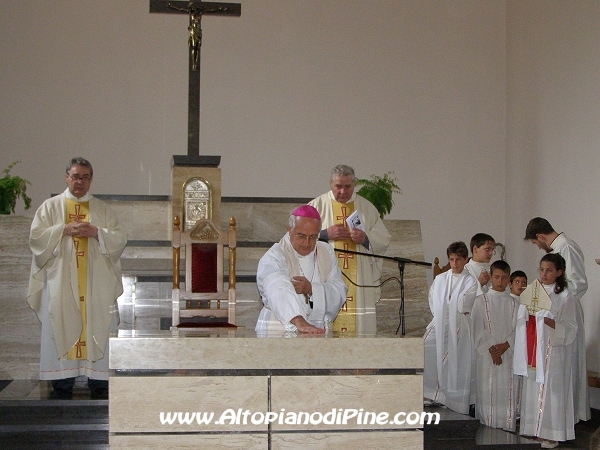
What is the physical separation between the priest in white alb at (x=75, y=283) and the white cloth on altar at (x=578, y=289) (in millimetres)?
3480

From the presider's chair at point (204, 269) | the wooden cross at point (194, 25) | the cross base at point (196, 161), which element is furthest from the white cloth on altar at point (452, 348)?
the wooden cross at point (194, 25)

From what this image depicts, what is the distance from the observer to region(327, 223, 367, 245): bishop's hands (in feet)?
20.7

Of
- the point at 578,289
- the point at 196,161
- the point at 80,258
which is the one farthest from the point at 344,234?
the point at 196,161

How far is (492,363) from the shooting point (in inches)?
281

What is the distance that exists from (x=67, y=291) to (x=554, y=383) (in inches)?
149

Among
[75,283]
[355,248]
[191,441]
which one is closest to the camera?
[191,441]

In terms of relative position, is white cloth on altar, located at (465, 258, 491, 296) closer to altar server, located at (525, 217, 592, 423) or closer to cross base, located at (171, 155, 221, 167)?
altar server, located at (525, 217, 592, 423)

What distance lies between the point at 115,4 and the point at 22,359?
17.5 feet

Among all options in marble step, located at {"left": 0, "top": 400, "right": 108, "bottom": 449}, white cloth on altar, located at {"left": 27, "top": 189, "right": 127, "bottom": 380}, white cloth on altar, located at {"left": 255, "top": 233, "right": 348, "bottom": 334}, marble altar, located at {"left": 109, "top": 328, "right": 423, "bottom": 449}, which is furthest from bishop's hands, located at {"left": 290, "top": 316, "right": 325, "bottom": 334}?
white cloth on altar, located at {"left": 27, "top": 189, "right": 127, "bottom": 380}

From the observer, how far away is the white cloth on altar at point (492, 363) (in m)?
7.07

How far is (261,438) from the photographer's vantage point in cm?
318

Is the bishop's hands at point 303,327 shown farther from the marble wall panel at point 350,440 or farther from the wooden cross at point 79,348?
the wooden cross at point 79,348

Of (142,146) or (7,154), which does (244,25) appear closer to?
(142,146)

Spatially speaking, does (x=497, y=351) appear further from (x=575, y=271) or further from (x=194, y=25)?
(x=194, y=25)
